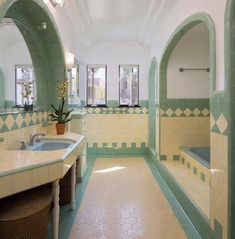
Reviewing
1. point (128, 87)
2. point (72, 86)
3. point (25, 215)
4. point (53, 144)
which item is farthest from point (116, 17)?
point (25, 215)

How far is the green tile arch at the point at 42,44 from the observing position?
2777 millimetres

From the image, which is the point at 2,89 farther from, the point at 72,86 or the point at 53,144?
the point at 72,86

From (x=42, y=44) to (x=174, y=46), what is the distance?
6.42 feet

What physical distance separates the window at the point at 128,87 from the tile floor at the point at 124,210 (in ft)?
6.93

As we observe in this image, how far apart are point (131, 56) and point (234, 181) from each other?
4.68 meters

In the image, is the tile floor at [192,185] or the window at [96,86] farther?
the window at [96,86]

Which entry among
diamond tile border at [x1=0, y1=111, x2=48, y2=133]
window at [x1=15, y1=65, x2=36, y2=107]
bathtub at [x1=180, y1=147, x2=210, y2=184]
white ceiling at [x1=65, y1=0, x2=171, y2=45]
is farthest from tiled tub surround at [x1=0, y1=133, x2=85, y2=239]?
white ceiling at [x1=65, y1=0, x2=171, y2=45]

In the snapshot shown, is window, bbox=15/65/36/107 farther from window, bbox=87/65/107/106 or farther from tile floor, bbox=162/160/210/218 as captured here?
window, bbox=87/65/107/106

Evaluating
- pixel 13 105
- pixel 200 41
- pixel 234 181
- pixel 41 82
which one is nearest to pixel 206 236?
pixel 234 181

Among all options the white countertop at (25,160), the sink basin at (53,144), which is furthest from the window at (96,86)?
the white countertop at (25,160)

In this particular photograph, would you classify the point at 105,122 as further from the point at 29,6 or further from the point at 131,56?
the point at 29,6

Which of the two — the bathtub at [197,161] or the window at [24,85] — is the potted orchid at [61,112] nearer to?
the window at [24,85]

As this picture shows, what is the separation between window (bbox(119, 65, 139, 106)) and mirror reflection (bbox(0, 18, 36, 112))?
123 inches

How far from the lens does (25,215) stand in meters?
1.72
